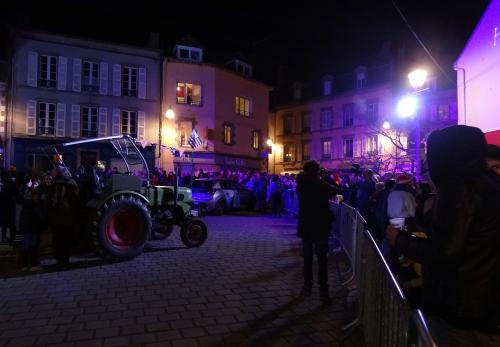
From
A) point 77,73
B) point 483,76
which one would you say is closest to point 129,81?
point 77,73

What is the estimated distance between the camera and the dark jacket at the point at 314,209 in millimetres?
5512

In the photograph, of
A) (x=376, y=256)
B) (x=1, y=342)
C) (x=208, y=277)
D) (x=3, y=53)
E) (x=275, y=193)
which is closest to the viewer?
(x=376, y=256)

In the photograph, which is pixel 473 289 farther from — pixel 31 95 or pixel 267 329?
pixel 31 95

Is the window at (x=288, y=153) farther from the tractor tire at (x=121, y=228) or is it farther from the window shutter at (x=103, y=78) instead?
the tractor tire at (x=121, y=228)

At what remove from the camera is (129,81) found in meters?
26.7

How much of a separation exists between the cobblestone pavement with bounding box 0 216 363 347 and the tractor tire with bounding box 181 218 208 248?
102 cm

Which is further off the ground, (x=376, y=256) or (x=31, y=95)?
(x=31, y=95)

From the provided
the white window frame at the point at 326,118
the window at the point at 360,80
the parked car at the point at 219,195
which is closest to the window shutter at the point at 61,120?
the parked car at the point at 219,195

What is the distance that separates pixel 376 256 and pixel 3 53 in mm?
29319

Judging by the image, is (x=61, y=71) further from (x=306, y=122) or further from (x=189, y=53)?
(x=306, y=122)

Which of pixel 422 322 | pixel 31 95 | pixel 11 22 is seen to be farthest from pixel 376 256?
pixel 11 22

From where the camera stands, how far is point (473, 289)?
2.01 metres

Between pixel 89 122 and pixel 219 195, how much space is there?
12.5m

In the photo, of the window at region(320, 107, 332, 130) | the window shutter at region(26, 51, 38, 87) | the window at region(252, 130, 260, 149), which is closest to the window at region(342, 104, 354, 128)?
the window at region(320, 107, 332, 130)
